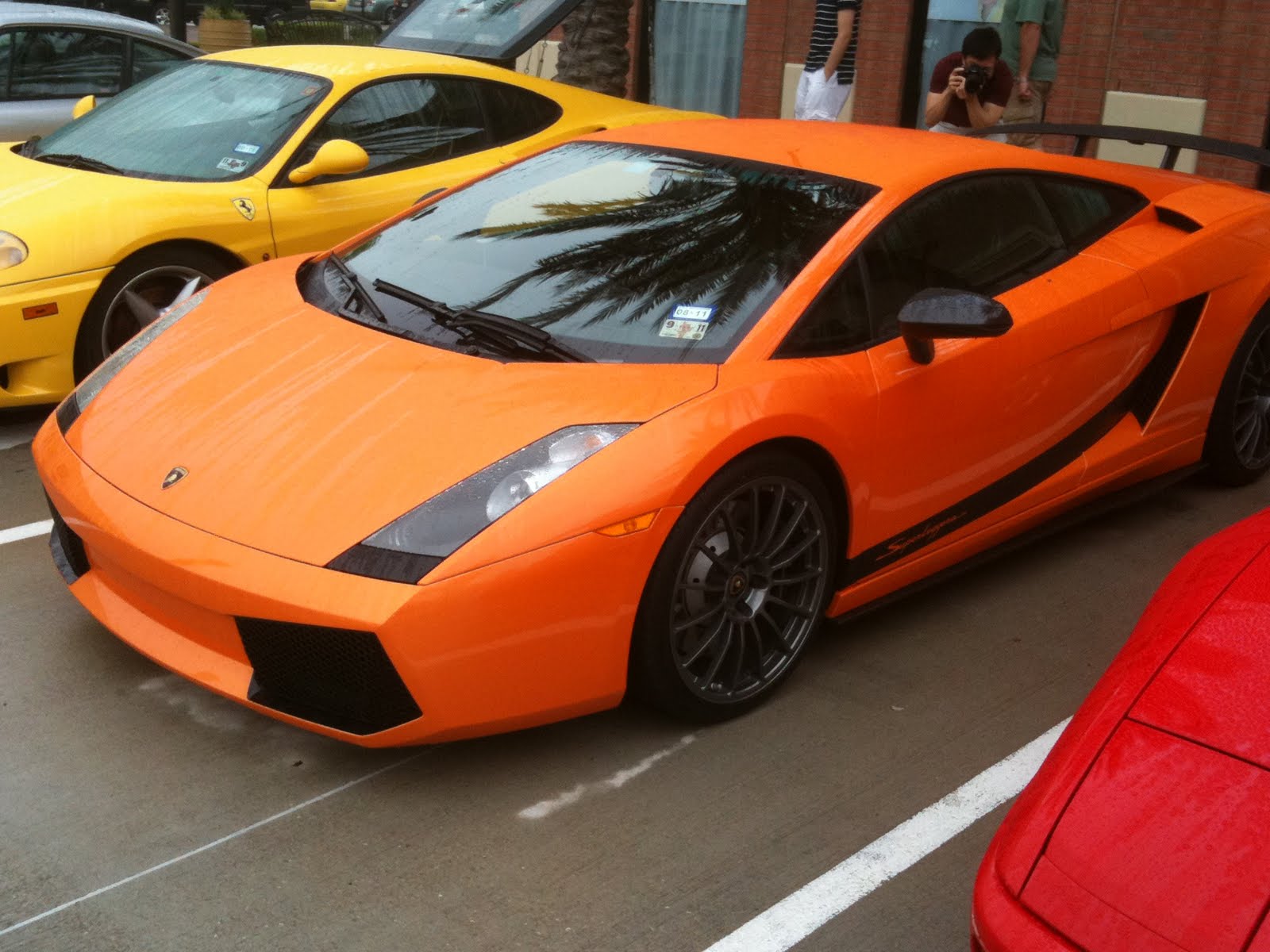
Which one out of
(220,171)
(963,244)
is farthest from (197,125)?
(963,244)

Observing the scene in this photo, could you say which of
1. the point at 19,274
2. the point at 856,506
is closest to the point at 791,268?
the point at 856,506

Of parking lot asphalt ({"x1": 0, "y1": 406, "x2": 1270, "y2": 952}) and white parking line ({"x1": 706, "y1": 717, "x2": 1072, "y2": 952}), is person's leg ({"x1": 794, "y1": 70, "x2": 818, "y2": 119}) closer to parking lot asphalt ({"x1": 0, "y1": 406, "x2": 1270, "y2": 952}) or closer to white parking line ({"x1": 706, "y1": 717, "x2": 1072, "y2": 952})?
parking lot asphalt ({"x1": 0, "y1": 406, "x2": 1270, "y2": 952})

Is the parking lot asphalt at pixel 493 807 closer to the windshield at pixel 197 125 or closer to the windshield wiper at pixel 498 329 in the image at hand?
the windshield wiper at pixel 498 329

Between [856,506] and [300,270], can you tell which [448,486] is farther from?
[300,270]

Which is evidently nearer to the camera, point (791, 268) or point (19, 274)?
point (791, 268)

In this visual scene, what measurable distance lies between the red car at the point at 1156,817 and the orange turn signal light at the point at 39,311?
4.22 m

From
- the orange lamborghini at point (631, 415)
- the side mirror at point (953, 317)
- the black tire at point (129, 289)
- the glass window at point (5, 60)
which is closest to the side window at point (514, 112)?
the black tire at point (129, 289)

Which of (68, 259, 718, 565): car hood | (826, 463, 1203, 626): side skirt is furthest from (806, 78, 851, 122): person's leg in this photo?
(68, 259, 718, 565): car hood

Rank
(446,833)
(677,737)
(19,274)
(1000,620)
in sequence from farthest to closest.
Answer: (19,274)
(1000,620)
(677,737)
(446,833)

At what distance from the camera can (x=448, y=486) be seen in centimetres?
318

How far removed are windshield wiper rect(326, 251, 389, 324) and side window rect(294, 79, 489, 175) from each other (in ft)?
6.82

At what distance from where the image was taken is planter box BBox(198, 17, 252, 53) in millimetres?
15555

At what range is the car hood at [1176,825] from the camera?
1978 mm

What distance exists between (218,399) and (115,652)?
761 mm
